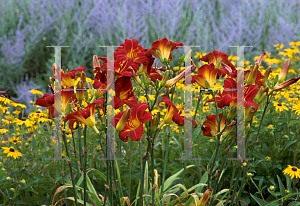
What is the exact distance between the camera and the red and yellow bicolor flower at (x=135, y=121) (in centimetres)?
97

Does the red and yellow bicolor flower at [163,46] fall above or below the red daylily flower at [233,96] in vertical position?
above

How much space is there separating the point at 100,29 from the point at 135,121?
4.04m

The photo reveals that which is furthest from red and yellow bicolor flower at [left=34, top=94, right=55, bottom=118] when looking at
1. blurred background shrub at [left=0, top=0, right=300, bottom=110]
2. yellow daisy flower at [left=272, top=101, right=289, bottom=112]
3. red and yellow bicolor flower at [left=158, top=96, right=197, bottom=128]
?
blurred background shrub at [left=0, top=0, right=300, bottom=110]

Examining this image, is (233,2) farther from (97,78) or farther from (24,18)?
(97,78)

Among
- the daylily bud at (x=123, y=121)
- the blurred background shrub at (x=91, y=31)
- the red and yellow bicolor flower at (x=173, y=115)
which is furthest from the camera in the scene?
the blurred background shrub at (x=91, y=31)

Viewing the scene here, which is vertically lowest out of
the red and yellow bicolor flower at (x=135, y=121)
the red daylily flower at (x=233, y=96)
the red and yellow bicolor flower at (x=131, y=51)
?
the red and yellow bicolor flower at (x=135, y=121)

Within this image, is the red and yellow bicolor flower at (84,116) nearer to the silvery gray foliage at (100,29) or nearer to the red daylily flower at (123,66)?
the red daylily flower at (123,66)

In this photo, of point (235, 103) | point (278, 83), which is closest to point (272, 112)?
point (278, 83)

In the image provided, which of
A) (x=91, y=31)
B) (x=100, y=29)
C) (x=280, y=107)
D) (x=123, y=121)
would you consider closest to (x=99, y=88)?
(x=123, y=121)

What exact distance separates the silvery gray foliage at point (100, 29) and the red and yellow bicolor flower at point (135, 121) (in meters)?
3.46

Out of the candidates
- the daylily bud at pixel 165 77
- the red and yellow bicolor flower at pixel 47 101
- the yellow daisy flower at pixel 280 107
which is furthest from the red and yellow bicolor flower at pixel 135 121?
the yellow daisy flower at pixel 280 107

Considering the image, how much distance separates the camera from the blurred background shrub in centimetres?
454

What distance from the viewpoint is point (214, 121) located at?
4.00 ft

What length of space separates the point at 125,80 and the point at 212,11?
17.2ft
